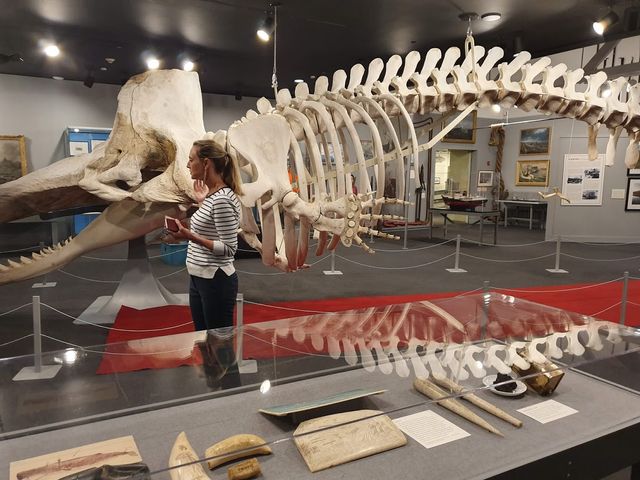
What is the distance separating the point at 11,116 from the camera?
1016 centimetres

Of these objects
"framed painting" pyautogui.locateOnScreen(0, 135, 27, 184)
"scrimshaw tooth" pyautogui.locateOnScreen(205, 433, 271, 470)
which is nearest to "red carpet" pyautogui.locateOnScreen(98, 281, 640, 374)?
"scrimshaw tooth" pyautogui.locateOnScreen(205, 433, 271, 470)

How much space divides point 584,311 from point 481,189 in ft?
33.5

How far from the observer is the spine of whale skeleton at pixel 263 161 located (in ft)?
12.9

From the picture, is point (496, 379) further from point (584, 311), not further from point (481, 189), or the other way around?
point (481, 189)

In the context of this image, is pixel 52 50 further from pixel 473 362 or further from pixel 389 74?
Answer: pixel 473 362

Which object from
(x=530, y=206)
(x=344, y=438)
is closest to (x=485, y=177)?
(x=530, y=206)

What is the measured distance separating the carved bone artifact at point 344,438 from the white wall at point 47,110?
10644mm

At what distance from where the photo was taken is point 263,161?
156 inches

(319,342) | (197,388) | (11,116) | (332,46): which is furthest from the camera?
(11,116)

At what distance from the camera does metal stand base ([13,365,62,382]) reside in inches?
85.1

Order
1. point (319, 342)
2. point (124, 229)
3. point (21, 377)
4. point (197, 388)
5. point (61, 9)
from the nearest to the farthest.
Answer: point (21, 377) < point (197, 388) < point (319, 342) < point (124, 229) < point (61, 9)

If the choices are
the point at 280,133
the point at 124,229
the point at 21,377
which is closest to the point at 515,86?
the point at 280,133

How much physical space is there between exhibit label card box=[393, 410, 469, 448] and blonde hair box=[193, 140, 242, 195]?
69.6 inches

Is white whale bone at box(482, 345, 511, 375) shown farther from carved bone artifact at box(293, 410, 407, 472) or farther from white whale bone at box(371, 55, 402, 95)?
white whale bone at box(371, 55, 402, 95)
